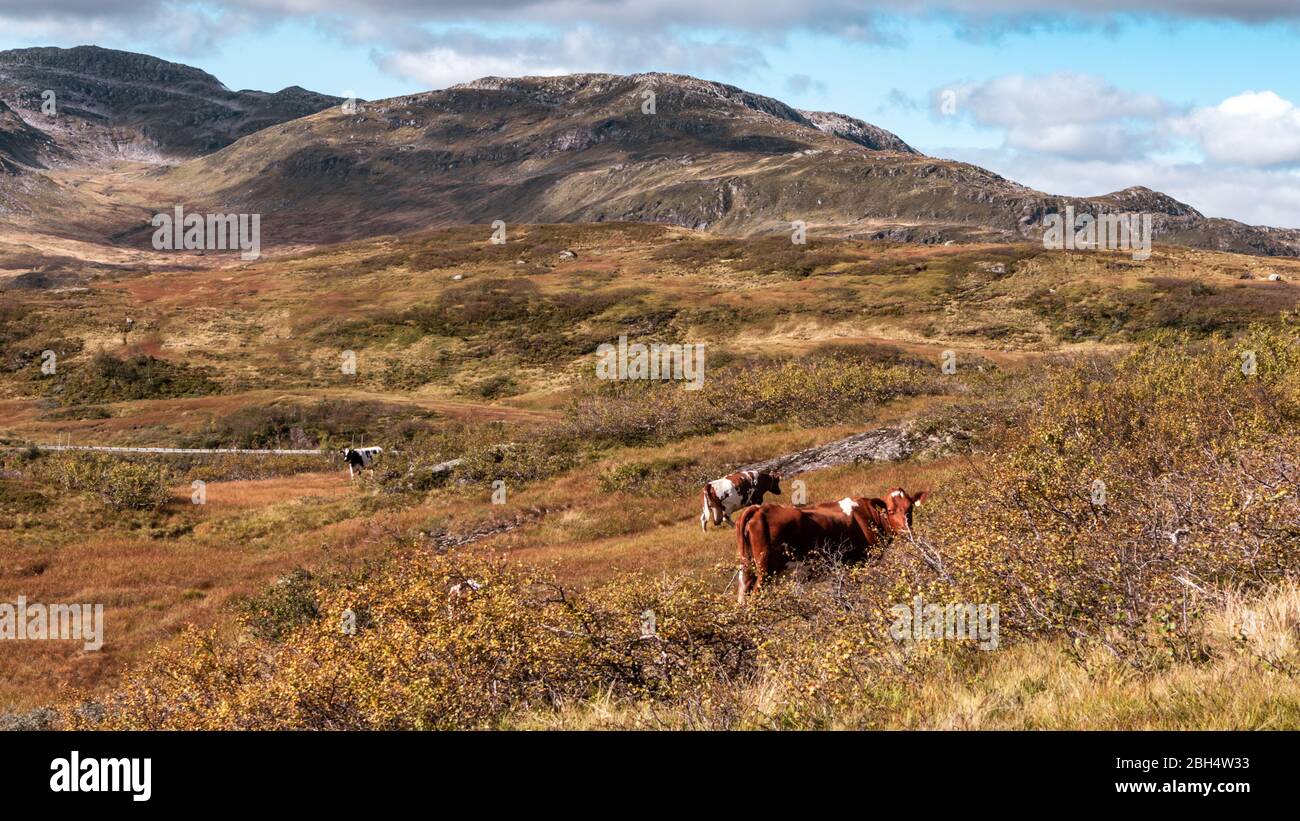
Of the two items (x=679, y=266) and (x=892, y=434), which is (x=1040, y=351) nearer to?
(x=892, y=434)

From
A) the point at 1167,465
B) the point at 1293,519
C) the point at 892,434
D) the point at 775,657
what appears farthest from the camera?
the point at 892,434

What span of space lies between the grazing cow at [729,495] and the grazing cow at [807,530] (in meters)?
6.86

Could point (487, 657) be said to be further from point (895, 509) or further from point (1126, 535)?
point (895, 509)

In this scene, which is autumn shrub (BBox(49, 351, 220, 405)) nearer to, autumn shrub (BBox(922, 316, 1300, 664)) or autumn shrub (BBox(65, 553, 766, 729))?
autumn shrub (BBox(922, 316, 1300, 664))

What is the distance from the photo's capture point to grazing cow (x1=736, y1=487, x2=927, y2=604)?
54.4 ft

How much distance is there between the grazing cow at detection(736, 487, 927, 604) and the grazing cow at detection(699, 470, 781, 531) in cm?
686

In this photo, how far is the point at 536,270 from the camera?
109500 mm

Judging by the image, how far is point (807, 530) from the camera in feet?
55.4

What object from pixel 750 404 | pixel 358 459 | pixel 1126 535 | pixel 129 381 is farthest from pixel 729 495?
pixel 129 381

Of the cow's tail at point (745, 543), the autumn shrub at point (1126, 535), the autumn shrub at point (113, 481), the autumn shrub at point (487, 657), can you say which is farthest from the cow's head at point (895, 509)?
the autumn shrub at point (113, 481)

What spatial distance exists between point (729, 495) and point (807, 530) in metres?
7.93

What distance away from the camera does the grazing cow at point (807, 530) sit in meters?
16.6
